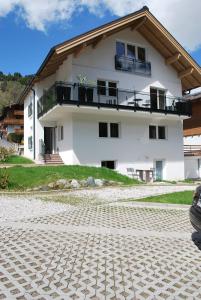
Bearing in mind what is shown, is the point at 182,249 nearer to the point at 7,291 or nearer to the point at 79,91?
the point at 7,291

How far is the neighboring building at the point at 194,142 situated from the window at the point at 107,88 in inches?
362

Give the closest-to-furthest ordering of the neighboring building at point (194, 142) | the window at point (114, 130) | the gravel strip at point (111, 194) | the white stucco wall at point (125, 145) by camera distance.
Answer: the gravel strip at point (111, 194) → the white stucco wall at point (125, 145) → the window at point (114, 130) → the neighboring building at point (194, 142)

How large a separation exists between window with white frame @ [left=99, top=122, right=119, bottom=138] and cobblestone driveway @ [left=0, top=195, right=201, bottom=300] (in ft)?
43.9

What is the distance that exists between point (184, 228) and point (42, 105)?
17.6m

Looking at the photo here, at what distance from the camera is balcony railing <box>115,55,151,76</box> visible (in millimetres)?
22938

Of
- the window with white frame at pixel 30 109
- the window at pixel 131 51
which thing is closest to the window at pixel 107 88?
the window at pixel 131 51

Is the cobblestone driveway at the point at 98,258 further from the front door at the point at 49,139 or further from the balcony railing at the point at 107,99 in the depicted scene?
the front door at the point at 49,139

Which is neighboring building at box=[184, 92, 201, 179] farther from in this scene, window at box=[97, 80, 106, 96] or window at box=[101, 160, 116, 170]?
window at box=[97, 80, 106, 96]

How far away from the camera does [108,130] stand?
22.1 metres

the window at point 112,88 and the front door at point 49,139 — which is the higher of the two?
the window at point 112,88

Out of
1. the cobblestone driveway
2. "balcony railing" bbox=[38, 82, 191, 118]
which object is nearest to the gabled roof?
"balcony railing" bbox=[38, 82, 191, 118]

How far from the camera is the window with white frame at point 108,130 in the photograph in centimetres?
2194

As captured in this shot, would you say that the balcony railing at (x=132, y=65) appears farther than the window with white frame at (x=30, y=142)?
No

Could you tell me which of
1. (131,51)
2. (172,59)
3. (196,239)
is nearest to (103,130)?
(131,51)
